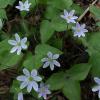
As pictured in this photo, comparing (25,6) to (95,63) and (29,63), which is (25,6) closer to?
(29,63)

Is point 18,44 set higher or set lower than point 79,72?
higher

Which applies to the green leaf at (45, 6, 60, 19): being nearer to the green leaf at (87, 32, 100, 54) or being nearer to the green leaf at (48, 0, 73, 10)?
the green leaf at (48, 0, 73, 10)

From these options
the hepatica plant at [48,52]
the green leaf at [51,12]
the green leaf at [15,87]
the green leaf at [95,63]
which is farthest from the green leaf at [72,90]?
the green leaf at [51,12]

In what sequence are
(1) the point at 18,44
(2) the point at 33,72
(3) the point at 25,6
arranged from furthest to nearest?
1. (3) the point at 25,6
2. (1) the point at 18,44
3. (2) the point at 33,72

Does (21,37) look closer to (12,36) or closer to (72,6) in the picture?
(12,36)

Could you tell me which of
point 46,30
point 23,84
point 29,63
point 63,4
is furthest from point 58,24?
point 23,84

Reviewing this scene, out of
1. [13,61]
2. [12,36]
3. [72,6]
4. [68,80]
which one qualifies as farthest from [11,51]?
[72,6]
